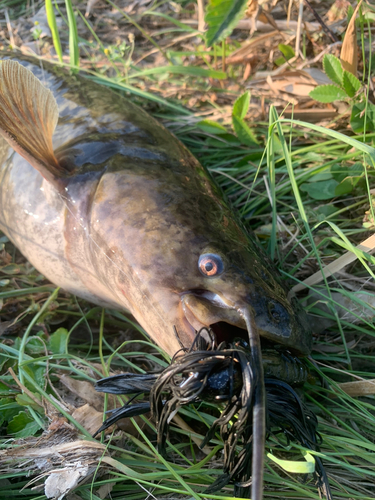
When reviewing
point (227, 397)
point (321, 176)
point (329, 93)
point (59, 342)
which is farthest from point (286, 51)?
point (227, 397)

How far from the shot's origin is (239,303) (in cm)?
149

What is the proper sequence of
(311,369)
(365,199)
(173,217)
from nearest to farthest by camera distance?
(173,217)
(311,369)
(365,199)

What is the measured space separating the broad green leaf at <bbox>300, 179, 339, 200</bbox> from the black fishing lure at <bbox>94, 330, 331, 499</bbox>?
3.45 feet

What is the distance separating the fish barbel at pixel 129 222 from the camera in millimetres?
1539

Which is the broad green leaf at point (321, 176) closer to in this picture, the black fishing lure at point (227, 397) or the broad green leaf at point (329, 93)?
the broad green leaf at point (329, 93)

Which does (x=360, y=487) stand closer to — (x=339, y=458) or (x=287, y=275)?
(x=339, y=458)

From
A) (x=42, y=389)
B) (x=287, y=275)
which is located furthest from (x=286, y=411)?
(x=42, y=389)

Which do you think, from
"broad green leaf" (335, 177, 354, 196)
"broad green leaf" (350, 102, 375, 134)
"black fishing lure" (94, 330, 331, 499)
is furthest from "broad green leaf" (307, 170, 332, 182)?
"black fishing lure" (94, 330, 331, 499)

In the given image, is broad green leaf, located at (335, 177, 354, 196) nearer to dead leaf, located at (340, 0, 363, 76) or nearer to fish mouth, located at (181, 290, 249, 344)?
dead leaf, located at (340, 0, 363, 76)

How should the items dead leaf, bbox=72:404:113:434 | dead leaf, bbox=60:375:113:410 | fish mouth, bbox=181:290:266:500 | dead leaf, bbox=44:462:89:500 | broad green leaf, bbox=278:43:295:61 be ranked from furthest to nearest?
broad green leaf, bbox=278:43:295:61 < dead leaf, bbox=60:375:113:410 < dead leaf, bbox=72:404:113:434 < dead leaf, bbox=44:462:89:500 < fish mouth, bbox=181:290:266:500

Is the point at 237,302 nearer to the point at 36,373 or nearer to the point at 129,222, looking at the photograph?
the point at 129,222

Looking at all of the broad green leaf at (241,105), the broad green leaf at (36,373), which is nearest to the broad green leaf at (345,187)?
the broad green leaf at (241,105)

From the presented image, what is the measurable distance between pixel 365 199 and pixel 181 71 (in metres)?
1.42

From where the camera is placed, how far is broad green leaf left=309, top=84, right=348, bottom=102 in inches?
91.2
